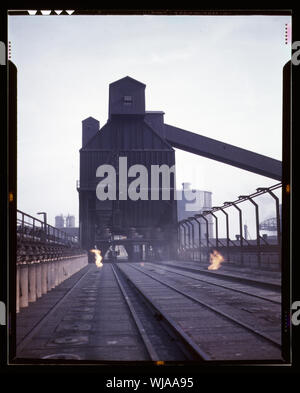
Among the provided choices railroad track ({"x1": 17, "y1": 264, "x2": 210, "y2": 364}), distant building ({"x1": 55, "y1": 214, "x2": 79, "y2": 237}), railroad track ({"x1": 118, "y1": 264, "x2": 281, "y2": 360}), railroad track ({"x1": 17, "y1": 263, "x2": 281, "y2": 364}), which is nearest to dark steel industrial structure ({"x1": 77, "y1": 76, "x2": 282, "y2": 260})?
railroad track ({"x1": 17, "y1": 264, "x2": 210, "y2": 364})

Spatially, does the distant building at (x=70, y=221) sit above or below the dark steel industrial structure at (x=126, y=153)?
below

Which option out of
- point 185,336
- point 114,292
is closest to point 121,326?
point 185,336

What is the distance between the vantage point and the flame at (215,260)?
2623 cm

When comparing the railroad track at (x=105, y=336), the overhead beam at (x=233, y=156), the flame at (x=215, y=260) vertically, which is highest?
the overhead beam at (x=233, y=156)

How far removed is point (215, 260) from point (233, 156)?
43.1 feet

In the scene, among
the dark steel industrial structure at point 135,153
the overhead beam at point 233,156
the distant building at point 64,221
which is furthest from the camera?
the distant building at point 64,221

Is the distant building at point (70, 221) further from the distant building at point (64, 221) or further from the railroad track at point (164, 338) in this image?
the railroad track at point (164, 338)

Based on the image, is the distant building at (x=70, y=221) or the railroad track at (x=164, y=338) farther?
the distant building at (x=70, y=221)

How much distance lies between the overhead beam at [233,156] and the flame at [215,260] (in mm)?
11646

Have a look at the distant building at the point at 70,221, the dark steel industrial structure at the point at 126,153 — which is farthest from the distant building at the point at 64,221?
the dark steel industrial structure at the point at 126,153

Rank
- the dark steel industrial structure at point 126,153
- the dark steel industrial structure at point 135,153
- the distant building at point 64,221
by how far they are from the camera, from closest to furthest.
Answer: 1. the dark steel industrial structure at point 135,153
2. the dark steel industrial structure at point 126,153
3. the distant building at point 64,221

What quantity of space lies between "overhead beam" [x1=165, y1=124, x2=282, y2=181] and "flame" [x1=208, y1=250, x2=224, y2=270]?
11646 mm

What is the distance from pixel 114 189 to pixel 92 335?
30.4 m
